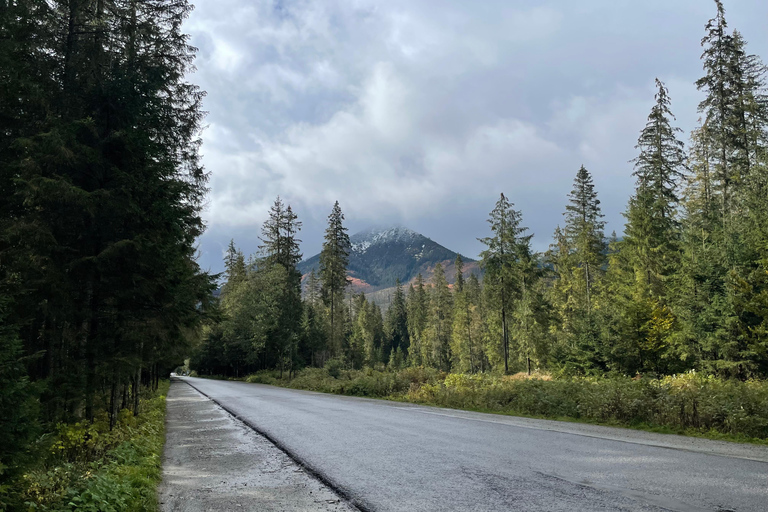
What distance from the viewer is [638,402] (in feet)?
41.5

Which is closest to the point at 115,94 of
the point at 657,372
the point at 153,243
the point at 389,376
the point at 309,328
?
the point at 153,243

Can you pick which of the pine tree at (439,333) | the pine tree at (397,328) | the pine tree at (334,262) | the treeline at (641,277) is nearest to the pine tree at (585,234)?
the treeline at (641,277)

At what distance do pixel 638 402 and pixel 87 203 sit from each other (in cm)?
1419

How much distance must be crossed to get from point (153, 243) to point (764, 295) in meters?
22.3

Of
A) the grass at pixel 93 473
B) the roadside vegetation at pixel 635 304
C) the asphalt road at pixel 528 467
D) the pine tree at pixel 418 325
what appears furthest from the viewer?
the pine tree at pixel 418 325

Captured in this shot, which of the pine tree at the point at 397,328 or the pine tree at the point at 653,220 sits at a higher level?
the pine tree at the point at 653,220

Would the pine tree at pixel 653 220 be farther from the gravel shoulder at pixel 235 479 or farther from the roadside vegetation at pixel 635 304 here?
the gravel shoulder at pixel 235 479

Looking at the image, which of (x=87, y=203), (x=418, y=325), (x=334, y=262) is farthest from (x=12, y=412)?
(x=418, y=325)

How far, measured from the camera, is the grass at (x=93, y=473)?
4.83 metres

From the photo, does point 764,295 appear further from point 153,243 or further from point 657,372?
point 153,243

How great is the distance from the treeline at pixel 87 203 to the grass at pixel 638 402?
1156 centimetres

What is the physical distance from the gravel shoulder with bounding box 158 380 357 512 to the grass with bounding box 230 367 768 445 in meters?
9.30

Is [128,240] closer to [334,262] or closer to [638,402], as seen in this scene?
[638,402]

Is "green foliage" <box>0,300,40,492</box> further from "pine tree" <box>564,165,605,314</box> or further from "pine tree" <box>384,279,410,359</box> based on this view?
"pine tree" <box>384,279,410,359</box>
